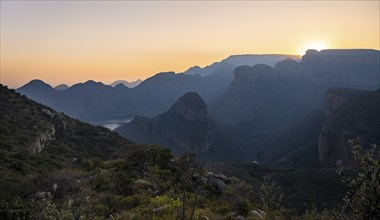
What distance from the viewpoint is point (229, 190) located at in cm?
1964

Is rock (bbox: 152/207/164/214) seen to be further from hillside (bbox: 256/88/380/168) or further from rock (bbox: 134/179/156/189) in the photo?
hillside (bbox: 256/88/380/168)

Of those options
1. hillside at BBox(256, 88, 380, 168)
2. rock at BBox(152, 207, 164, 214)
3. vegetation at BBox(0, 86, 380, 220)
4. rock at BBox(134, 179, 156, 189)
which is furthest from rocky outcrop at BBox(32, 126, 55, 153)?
hillside at BBox(256, 88, 380, 168)

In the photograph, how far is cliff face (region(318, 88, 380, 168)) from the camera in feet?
381

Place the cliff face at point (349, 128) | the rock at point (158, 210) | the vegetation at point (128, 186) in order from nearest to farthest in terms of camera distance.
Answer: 1. the vegetation at point (128, 186)
2. the rock at point (158, 210)
3. the cliff face at point (349, 128)

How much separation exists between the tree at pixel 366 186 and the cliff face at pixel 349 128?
112 meters

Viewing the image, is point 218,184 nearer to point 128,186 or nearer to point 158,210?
point 128,186

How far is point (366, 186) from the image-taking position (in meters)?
7.71

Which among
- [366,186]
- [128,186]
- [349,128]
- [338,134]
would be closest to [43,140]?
[128,186]

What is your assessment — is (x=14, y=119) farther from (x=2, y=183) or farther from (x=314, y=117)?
(x=314, y=117)

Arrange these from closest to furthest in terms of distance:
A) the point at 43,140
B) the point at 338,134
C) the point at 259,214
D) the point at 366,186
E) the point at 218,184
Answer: the point at 366,186 → the point at 259,214 → the point at 218,184 → the point at 43,140 → the point at 338,134

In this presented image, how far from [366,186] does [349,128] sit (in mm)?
124880

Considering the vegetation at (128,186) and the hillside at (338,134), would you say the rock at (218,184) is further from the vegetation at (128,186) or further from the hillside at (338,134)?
the hillside at (338,134)

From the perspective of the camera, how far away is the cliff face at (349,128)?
4574 inches

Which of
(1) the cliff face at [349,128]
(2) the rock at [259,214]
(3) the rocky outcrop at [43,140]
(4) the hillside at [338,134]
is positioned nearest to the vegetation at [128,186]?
(2) the rock at [259,214]
